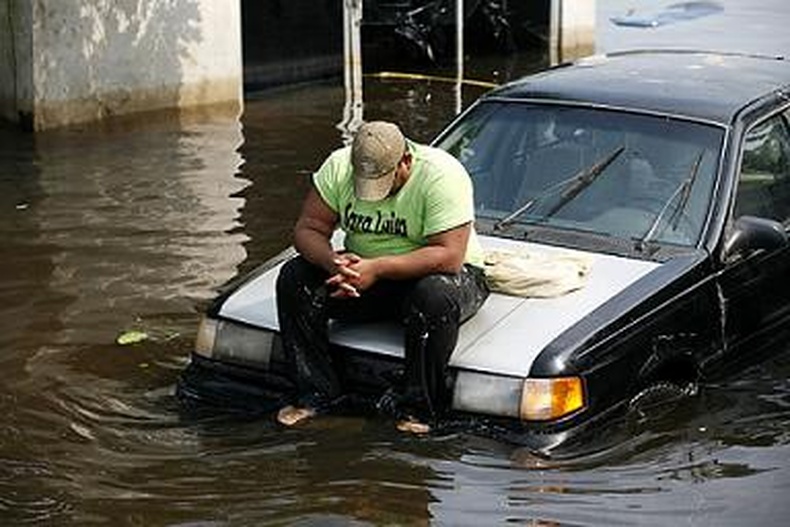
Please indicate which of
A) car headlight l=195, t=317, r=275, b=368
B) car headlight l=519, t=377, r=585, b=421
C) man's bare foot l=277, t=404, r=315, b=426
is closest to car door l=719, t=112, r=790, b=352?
car headlight l=519, t=377, r=585, b=421

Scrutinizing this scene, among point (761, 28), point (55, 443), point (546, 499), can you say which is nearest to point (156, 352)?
point (55, 443)

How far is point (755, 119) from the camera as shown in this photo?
7.16 metres

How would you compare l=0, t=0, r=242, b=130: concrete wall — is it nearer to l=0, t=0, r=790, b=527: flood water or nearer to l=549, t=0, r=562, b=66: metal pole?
l=0, t=0, r=790, b=527: flood water

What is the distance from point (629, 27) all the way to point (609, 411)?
21.8 metres

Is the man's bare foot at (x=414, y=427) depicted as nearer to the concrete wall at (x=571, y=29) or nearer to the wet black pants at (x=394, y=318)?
the wet black pants at (x=394, y=318)

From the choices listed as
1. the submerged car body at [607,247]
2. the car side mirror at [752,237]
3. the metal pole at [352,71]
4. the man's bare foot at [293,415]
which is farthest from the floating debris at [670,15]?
the man's bare foot at [293,415]

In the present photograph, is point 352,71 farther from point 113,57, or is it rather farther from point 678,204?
point 678,204

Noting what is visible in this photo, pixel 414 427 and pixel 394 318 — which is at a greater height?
pixel 394 318

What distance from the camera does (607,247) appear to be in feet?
21.8

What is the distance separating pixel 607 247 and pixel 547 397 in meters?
1.23

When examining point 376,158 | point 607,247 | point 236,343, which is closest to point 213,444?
point 236,343

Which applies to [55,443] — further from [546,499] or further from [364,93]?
[364,93]

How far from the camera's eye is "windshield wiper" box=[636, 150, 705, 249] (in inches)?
265

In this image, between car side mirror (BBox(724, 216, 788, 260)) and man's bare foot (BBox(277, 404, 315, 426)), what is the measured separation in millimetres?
2087
